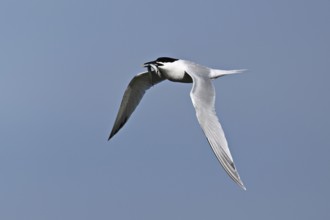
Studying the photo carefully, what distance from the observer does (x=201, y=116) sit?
15523 millimetres

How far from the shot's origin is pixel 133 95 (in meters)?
20.7

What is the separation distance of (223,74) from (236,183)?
17.9ft

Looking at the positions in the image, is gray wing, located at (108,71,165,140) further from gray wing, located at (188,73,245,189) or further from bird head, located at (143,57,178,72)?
gray wing, located at (188,73,245,189)

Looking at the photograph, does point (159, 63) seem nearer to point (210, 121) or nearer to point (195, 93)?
point (195, 93)

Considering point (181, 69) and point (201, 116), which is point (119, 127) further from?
point (201, 116)

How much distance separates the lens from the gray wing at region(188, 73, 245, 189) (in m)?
14.3

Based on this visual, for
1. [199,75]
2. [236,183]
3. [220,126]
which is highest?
[199,75]

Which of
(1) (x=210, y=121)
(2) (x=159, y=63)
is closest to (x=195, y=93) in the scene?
(1) (x=210, y=121)

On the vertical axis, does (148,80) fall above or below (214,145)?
above

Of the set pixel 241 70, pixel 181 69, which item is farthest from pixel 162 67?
pixel 241 70

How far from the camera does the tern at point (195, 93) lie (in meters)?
14.5

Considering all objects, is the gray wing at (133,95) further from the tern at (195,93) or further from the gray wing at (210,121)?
the gray wing at (210,121)

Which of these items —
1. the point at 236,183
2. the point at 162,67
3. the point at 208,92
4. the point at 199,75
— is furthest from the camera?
the point at 162,67

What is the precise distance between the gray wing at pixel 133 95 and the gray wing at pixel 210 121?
281cm
